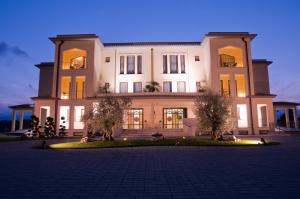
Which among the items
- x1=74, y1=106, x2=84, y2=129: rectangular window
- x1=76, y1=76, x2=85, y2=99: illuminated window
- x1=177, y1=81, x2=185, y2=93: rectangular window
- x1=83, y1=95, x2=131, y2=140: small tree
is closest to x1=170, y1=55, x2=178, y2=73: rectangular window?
x1=177, y1=81, x2=185, y2=93: rectangular window

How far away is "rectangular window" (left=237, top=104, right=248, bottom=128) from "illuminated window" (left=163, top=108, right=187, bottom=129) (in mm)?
7550

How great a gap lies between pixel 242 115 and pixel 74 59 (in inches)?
1005

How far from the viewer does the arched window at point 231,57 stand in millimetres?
32156

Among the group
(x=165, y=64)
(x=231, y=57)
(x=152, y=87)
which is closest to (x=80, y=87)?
(x=152, y=87)

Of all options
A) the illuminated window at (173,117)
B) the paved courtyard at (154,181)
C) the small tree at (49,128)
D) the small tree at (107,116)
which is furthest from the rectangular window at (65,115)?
the paved courtyard at (154,181)

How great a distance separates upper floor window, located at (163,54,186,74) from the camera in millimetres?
33188

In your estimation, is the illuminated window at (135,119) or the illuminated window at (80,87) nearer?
the illuminated window at (135,119)

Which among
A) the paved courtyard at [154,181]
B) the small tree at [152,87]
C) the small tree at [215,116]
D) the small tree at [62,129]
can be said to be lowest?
the paved courtyard at [154,181]

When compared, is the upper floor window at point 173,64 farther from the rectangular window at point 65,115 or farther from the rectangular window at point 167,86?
the rectangular window at point 65,115

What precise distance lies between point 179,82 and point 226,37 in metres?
9.05

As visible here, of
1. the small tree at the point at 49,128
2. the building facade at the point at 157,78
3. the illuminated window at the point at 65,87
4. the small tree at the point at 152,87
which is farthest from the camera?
the illuminated window at the point at 65,87

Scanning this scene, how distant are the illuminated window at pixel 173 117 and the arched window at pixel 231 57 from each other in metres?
9.34

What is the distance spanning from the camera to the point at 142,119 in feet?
97.5

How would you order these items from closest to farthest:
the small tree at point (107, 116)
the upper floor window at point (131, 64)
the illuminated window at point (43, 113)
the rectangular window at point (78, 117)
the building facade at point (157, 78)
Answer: the small tree at point (107, 116), the building facade at point (157, 78), the rectangular window at point (78, 117), the illuminated window at point (43, 113), the upper floor window at point (131, 64)
